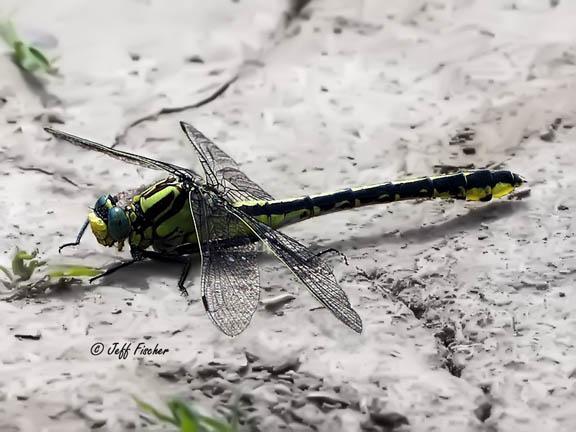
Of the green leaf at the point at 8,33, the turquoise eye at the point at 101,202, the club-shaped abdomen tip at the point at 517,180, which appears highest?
the green leaf at the point at 8,33

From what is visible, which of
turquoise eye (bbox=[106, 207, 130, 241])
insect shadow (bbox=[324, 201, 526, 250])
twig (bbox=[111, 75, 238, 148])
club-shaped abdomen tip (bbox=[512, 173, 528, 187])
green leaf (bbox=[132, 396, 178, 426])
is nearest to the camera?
green leaf (bbox=[132, 396, 178, 426])

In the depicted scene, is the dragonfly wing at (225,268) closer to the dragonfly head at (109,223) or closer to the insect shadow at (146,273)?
the insect shadow at (146,273)

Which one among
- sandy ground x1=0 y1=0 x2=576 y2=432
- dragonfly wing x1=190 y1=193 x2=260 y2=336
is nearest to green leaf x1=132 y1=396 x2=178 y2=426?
sandy ground x1=0 y1=0 x2=576 y2=432

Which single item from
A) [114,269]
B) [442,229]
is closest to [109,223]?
[114,269]

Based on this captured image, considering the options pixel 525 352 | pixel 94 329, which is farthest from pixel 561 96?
pixel 94 329

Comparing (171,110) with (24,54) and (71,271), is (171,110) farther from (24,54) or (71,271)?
(71,271)

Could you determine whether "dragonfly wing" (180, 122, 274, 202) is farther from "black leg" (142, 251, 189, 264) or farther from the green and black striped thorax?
"black leg" (142, 251, 189, 264)

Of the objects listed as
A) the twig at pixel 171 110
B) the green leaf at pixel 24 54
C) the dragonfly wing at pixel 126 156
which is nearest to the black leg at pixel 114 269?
the dragonfly wing at pixel 126 156
